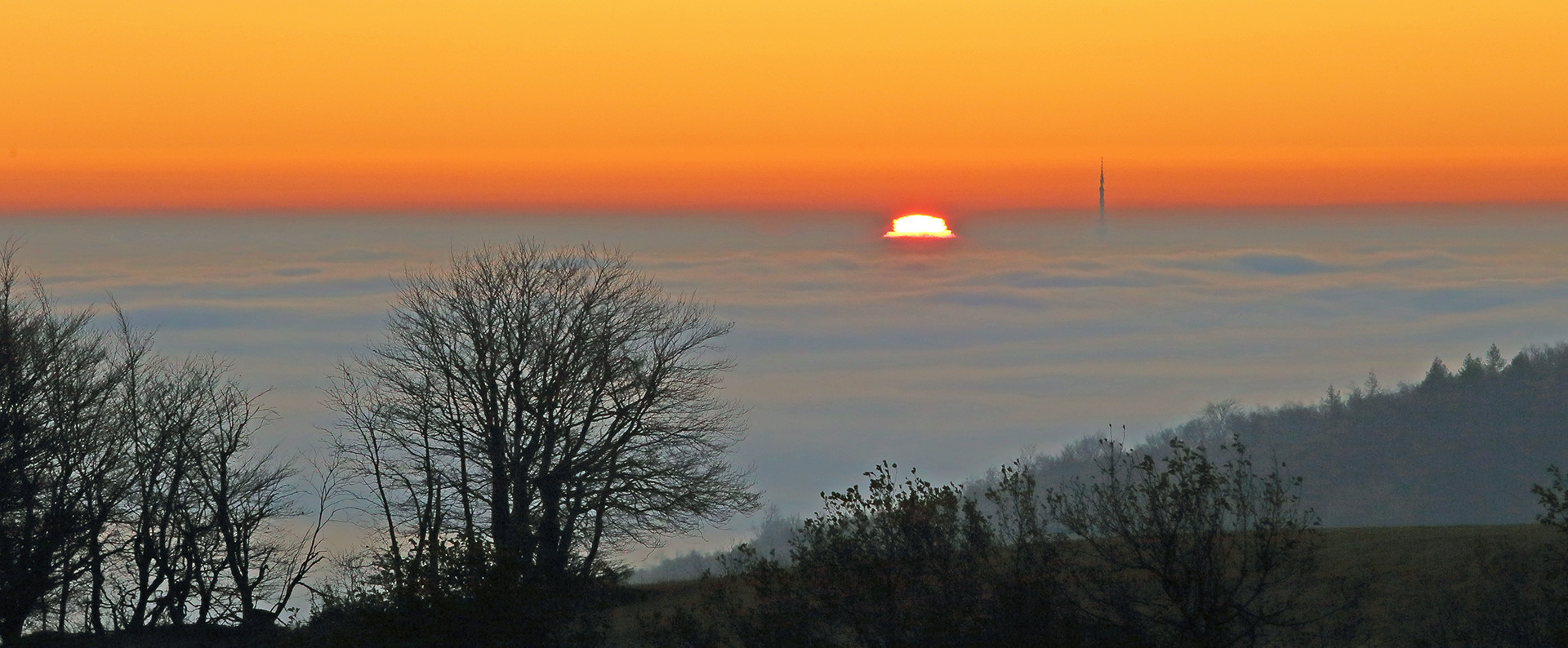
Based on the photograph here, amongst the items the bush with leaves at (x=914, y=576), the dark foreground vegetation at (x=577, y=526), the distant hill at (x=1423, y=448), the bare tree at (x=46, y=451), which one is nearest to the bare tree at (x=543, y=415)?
the dark foreground vegetation at (x=577, y=526)

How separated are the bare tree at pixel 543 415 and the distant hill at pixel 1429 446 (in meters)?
60.6

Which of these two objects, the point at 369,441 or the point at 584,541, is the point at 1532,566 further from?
the point at 369,441

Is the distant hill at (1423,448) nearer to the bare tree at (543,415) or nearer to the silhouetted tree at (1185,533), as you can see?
the bare tree at (543,415)

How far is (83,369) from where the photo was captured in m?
26.5

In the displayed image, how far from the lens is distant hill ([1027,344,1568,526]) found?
310ft

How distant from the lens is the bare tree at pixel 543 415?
1101 inches

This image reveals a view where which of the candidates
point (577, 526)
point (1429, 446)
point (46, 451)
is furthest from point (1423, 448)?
point (46, 451)

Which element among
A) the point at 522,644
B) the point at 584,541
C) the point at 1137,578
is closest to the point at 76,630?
the point at 584,541

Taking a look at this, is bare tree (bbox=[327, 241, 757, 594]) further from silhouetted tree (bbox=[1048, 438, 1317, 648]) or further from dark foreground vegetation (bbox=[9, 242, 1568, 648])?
silhouetted tree (bbox=[1048, 438, 1317, 648])

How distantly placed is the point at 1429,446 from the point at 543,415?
101592mm

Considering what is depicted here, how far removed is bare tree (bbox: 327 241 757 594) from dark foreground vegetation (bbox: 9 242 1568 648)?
0.08 meters

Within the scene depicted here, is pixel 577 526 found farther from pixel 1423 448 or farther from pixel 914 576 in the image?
pixel 1423 448

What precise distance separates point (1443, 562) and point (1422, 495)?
300 feet

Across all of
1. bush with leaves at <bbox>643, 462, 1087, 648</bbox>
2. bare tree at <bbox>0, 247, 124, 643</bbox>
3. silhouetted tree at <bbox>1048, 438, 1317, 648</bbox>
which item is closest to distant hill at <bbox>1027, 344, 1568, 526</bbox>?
bare tree at <bbox>0, 247, 124, 643</bbox>
